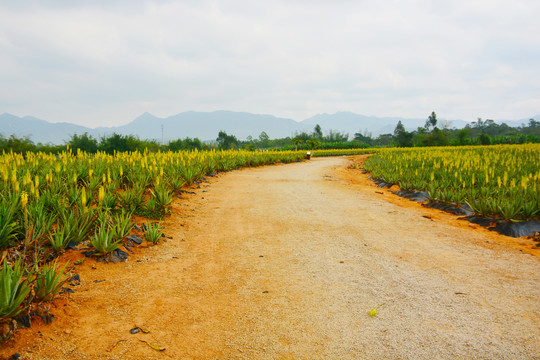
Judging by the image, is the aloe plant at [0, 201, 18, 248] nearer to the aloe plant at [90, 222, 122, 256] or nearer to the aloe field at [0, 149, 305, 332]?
the aloe field at [0, 149, 305, 332]

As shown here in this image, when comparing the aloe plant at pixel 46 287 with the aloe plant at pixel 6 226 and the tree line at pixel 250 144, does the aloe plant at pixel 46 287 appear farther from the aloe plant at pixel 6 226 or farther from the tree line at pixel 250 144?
the tree line at pixel 250 144

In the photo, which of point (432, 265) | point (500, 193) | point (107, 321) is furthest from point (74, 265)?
point (500, 193)

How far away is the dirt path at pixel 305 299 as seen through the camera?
7.22 ft

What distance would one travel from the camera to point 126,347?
2203 millimetres

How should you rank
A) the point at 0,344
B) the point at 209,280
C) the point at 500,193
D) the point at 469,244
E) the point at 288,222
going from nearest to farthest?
1. the point at 0,344
2. the point at 209,280
3. the point at 469,244
4. the point at 288,222
5. the point at 500,193

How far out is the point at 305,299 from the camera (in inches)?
115

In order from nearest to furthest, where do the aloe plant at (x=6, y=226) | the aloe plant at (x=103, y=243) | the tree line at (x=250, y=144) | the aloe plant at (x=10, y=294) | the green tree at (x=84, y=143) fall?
the aloe plant at (x=10, y=294)
the aloe plant at (x=6, y=226)
the aloe plant at (x=103, y=243)
the tree line at (x=250, y=144)
the green tree at (x=84, y=143)

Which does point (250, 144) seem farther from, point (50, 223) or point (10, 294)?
point (10, 294)

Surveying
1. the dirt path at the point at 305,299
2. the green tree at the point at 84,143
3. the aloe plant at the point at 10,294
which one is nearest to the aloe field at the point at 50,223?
the aloe plant at the point at 10,294

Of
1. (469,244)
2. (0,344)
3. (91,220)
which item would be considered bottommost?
(469,244)

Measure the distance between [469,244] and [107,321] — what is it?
4995mm

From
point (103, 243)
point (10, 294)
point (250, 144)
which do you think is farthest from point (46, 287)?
point (250, 144)

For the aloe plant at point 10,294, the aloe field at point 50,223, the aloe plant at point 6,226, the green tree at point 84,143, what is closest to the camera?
the aloe plant at point 10,294

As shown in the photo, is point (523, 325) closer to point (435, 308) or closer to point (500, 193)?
point (435, 308)
